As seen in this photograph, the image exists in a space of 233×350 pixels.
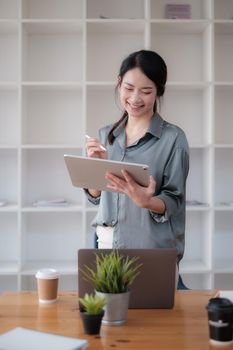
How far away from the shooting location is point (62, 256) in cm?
327

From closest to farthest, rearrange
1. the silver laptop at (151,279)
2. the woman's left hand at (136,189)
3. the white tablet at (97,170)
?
the silver laptop at (151,279), the white tablet at (97,170), the woman's left hand at (136,189)

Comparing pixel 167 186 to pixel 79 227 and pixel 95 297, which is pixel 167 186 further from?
pixel 79 227

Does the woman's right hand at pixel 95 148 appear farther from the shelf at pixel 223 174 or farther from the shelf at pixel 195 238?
the shelf at pixel 223 174

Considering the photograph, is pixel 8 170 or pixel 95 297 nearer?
pixel 95 297

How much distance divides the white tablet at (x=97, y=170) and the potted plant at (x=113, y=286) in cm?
35

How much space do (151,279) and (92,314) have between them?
10.4 inches

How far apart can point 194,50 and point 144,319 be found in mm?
2554

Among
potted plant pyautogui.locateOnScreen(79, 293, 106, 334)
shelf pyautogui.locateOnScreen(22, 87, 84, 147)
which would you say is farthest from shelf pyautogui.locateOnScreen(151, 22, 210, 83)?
potted plant pyautogui.locateOnScreen(79, 293, 106, 334)

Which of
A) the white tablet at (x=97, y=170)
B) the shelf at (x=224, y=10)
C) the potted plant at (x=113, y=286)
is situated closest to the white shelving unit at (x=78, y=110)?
the shelf at (x=224, y=10)

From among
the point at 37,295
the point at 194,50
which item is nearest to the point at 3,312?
the point at 37,295

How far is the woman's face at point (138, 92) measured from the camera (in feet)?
5.70

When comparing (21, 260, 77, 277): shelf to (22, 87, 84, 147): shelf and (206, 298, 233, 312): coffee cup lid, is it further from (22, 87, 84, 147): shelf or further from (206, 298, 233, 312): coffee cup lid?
(206, 298, 233, 312): coffee cup lid

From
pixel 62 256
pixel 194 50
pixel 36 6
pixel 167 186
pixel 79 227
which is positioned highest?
pixel 36 6

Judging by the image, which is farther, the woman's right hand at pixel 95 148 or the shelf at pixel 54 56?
the shelf at pixel 54 56
